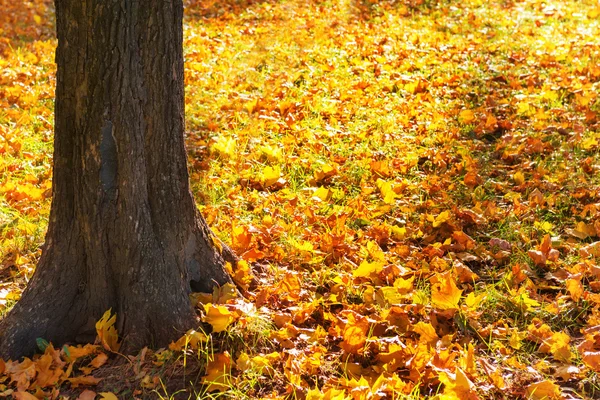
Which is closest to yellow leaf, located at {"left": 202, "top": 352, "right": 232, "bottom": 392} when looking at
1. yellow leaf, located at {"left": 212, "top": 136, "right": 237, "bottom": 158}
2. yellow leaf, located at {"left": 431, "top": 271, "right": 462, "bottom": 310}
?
yellow leaf, located at {"left": 431, "top": 271, "right": 462, "bottom": 310}

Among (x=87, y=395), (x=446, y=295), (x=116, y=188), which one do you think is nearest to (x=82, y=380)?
(x=87, y=395)

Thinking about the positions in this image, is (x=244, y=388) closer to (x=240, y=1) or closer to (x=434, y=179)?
(x=434, y=179)

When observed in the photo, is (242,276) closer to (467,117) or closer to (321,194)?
(321,194)

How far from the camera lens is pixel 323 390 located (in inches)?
106

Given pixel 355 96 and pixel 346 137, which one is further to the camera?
pixel 355 96

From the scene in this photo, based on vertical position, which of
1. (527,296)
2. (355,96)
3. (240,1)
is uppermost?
(240,1)

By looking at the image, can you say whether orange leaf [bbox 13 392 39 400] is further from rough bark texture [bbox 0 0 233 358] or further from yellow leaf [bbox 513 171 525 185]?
yellow leaf [bbox 513 171 525 185]

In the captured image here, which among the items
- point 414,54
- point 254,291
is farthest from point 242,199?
point 414,54

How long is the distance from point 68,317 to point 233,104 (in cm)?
341

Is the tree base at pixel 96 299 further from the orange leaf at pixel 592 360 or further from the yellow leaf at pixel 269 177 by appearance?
the orange leaf at pixel 592 360

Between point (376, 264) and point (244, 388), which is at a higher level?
point (376, 264)

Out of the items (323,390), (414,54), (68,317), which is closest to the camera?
(323,390)

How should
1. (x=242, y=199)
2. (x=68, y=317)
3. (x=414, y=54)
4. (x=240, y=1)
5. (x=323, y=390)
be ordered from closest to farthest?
(x=323, y=390) → (x=68, y=317) → (x=242, y=199) → (x=414, y=54) → (x=240, y=1)

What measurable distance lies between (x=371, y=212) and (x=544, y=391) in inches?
70.5
